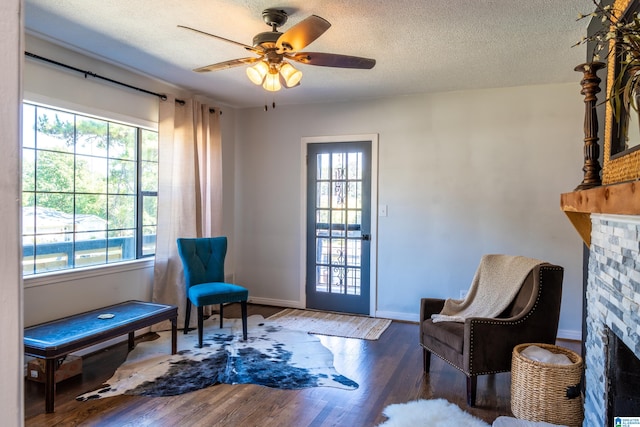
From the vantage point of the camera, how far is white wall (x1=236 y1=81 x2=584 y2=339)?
13.4ft

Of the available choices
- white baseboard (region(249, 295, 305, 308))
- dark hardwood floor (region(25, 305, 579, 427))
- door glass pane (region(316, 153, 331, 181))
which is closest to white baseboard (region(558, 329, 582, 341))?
dark hardwood floor (region(25, 305, 579, 427))

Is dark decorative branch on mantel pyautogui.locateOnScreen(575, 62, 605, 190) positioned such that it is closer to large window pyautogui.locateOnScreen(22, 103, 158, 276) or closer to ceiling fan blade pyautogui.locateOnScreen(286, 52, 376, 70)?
ceiling fan blade pyautogui.locateOnScreen(286, 52, 376, 70)

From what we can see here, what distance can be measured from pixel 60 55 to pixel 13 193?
11.2 feet

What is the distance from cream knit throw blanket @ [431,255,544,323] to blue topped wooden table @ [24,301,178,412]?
2258 millimetres

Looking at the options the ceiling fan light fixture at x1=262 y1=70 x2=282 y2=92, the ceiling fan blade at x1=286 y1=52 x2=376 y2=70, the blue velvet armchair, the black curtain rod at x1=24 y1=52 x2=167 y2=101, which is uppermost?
the black curtain rod at x1=24 y1=52 x2=167 y2=101

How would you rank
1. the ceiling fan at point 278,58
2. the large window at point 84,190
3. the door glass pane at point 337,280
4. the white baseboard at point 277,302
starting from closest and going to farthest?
the ceiling fan at point 278,58 → the large window at point 84,190 → the door glass pane at point 337,280 → the white baseboard at point 277,302

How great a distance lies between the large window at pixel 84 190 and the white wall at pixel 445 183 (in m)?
1.59

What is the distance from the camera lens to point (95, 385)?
2.92 meters

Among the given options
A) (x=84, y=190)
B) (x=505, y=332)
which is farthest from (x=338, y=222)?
(x=84, y=190)

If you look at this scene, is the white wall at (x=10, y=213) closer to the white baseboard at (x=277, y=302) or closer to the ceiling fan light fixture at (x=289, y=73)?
the ceiling fan light fixture at (x=289, y=73)

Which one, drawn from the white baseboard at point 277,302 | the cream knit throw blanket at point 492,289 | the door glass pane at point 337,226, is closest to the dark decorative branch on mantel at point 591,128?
the cream knit throw blanket at point 492,289

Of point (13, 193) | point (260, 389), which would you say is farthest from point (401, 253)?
point (13, 193)

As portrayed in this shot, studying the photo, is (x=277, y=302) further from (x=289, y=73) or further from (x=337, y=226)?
(x=289, y=73)

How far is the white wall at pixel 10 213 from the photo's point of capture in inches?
18.7
